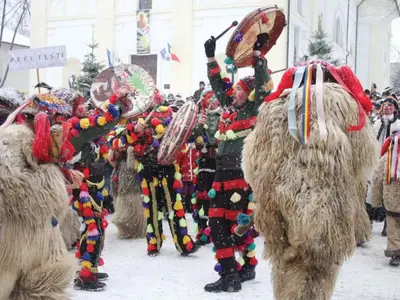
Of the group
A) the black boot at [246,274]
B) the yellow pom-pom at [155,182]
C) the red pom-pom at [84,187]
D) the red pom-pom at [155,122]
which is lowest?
the black boot at [246,274]

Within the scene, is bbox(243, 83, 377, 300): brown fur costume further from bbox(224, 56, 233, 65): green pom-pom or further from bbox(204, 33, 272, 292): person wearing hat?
bbox(204, 33, 272, 292): person wearing hat

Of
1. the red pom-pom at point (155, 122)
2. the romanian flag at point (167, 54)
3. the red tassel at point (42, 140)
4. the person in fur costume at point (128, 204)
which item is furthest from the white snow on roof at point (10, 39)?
the red tassel at point (42, 140)

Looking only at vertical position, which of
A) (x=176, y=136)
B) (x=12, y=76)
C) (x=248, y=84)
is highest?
(x=12, y=76)

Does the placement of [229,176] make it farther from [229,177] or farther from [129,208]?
[129,208]

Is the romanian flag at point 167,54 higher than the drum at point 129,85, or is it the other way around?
the romanian flag at point 167,54

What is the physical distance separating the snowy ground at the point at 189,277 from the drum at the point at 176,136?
1253 mm

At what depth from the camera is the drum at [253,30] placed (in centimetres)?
414

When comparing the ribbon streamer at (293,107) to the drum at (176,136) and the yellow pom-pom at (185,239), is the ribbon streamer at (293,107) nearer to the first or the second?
the drum at (176,136)

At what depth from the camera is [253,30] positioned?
419 cm

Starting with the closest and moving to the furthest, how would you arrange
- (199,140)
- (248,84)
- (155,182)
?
(248,84) < (155,182) < (199,140)

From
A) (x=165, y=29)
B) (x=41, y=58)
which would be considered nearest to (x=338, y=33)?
(x=165, y=29)

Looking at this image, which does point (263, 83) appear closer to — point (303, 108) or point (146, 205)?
point (303, 108)

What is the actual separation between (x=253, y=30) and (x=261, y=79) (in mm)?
422

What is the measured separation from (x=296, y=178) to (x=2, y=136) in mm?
1877
